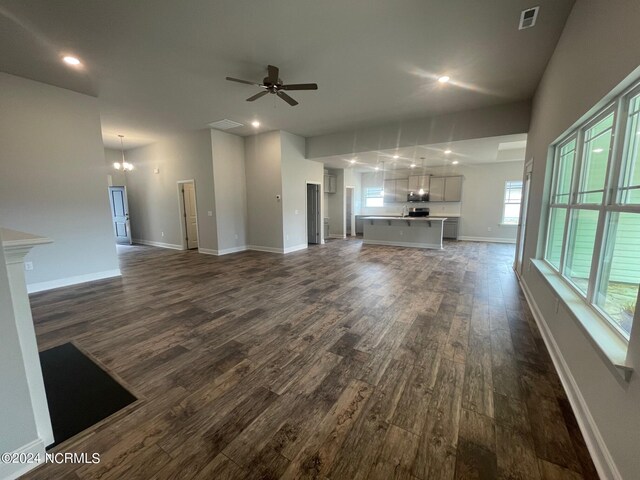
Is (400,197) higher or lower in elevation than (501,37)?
lower

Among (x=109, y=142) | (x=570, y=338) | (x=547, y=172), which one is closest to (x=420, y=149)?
(x=547, y=172)

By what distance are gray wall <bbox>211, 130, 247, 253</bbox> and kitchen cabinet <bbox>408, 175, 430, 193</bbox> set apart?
20.1 feet

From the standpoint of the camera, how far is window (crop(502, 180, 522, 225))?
847cm

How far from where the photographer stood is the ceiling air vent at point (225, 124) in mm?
5738

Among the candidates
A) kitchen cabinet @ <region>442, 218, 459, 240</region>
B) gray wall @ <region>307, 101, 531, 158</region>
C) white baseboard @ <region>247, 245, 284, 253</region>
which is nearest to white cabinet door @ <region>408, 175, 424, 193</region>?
kitchen cabinet @ <region>442, 218, 459, 240</region>

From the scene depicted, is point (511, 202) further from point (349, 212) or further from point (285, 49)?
point (285, 49)

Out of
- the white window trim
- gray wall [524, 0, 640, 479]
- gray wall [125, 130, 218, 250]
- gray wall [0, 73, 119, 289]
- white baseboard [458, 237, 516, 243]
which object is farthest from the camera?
white baseboard [458, 237, 516, 243]

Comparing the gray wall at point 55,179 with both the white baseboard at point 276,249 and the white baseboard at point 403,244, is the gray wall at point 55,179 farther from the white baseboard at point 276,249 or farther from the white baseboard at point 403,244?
the white baseboard at point 403,244

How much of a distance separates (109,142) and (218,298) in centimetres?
689

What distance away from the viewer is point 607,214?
1.71m

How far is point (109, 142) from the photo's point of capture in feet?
24.4

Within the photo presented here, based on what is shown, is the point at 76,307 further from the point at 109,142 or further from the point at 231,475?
the point at 109,142

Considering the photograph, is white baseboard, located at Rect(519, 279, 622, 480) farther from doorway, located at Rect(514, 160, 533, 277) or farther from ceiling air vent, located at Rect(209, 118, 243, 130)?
ceiling air vent, located at Rect(209, 118, 243, 130)

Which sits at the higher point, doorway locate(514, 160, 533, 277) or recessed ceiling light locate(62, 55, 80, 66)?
recessed ceiling light locate(62, 55, 80, 66)
